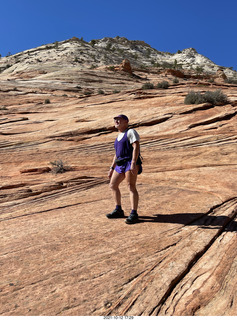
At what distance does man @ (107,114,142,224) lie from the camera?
13.5ft

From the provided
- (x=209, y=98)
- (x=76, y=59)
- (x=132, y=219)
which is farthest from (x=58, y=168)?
(x=76, y=59)

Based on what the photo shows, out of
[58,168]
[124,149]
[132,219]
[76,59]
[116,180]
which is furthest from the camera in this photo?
[76,59]

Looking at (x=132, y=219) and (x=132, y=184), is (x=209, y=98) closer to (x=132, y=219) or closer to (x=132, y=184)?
(x=132, y=184)

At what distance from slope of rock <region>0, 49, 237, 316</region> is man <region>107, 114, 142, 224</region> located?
26 centimetres

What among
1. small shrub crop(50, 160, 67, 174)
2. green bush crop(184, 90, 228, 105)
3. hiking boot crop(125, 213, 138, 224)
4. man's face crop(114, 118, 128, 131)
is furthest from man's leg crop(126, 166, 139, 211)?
green bush crop(184, 90, 228, 105)

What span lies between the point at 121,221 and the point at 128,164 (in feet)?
3.04

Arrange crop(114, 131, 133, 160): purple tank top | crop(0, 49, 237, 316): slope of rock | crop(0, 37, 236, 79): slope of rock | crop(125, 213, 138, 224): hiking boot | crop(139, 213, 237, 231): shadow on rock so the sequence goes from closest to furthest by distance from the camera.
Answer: crop(0, 49, 237, 316): slope of rock
crop(139, 213, 237, 231): shadow on rock
crop(125, 213, 138, 224): hiking boot
crop(114, 131, 133, 160): purple tank top
crop(0, 37, 236, 79): slope of rock

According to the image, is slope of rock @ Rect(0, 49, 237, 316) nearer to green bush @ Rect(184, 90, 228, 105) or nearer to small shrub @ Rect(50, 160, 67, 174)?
small shrub @ Rect(50, 160, 67, 174)

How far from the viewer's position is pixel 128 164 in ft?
13.9

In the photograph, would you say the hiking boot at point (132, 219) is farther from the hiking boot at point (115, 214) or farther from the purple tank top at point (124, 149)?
the purple tank top at point (124, 149)

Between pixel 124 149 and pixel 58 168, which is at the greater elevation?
pixel 124 149

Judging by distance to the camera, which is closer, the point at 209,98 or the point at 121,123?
the point at 121,123

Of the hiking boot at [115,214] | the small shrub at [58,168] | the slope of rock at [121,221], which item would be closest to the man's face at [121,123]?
the hiking boot at [115,214]

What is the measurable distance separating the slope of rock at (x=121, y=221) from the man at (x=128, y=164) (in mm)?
258
